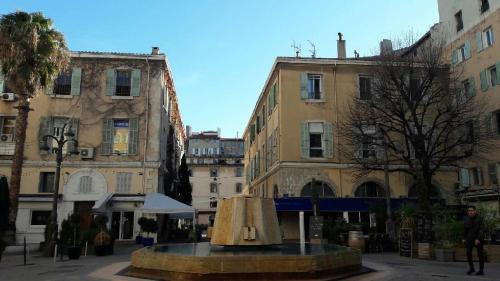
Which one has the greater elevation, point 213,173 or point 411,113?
point 213,173

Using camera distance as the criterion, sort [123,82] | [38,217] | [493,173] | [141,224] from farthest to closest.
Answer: [123,82] < [38,217] < [493,173] < [141,224]

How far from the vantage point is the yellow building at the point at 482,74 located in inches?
1010

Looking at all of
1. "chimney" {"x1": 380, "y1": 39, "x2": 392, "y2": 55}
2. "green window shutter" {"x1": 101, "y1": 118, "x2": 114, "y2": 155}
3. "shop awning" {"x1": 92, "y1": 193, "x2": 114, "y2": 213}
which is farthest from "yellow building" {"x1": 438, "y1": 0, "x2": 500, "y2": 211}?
"green window shutter" {"x1": 101, "y1": 118, "x2": 114, "y2": 155}

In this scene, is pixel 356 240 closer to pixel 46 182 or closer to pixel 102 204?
pixel 102 204

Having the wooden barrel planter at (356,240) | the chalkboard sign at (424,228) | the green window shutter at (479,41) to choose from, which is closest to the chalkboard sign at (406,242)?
the chalkboard sign at (424,228)

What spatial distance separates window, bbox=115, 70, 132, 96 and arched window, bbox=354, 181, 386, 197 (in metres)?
15.8

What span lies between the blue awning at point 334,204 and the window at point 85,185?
448 inches

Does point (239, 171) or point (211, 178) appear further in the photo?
point (239, 171)

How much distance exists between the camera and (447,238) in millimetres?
14508

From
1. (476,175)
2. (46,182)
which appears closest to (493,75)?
(476,175)

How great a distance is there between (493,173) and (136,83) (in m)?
22.3

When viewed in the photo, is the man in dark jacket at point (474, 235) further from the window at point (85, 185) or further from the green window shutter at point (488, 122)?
the window at point (85, 185)

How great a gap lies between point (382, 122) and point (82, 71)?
18.8 metres

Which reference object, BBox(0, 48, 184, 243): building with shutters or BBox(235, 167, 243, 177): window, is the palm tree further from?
BBox(235, 167, 243, 177): window
